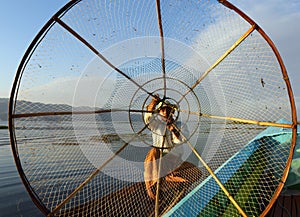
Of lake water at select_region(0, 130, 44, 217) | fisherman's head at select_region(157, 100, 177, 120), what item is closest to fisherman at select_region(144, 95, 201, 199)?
fisherman's head at select_region(157, 100, 177, 120)

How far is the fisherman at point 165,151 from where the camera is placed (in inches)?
126

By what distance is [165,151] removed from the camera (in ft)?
11.6

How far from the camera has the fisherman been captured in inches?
126

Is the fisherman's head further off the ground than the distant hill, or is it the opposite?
the fisherman's head

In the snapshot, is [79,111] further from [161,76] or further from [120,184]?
[120,184]

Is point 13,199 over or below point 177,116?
below

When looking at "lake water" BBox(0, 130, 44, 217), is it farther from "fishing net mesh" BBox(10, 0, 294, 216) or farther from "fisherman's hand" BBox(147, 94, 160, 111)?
"fisherman's hand" BBox(147, 94, 160, 111)

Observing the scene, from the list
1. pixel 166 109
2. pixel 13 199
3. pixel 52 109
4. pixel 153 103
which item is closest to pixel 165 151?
pixel 166 109

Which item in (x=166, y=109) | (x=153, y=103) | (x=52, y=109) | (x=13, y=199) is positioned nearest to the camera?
(x=52, y=109)

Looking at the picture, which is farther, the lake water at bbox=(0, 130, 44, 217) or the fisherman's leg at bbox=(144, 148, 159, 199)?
the lake water at bbox=(0, 130, 44, 217)

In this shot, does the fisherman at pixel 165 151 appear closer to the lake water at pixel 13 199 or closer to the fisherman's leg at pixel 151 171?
the fisherman's leg at pixel 151 171

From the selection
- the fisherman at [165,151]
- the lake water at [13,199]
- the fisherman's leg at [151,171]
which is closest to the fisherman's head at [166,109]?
the fisherman at [165,151]

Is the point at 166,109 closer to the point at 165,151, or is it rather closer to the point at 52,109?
the point at 165,151

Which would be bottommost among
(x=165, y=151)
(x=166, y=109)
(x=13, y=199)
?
(x=13, y=199)
